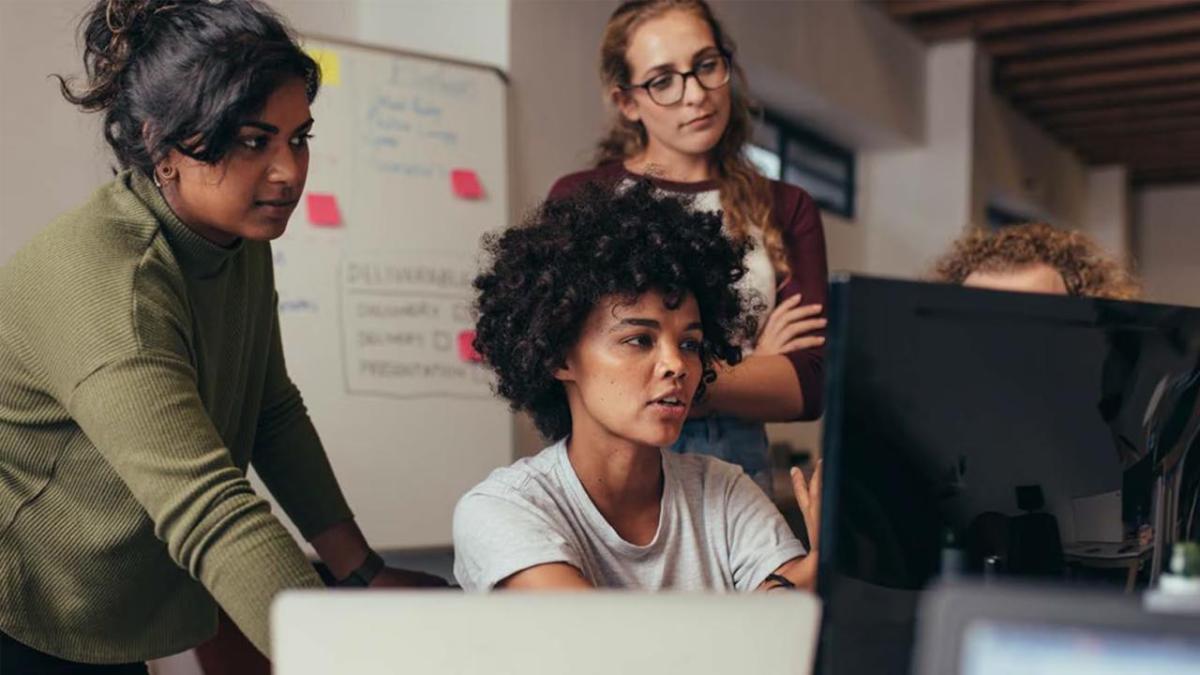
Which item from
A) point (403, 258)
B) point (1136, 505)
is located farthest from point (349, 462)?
point (1136, 505)

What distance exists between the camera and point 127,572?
1.21 meters

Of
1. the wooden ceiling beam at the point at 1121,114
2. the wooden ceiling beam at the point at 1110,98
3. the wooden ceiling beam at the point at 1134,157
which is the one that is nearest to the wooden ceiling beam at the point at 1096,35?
the wooden ceiling beam at the point at 1110,98

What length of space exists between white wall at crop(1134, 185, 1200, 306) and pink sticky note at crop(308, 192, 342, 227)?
29.1 ft

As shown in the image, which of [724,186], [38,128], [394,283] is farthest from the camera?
[394,283]

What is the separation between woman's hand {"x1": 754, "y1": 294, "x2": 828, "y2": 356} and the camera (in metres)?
1.77

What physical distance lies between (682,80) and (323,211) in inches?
52.8

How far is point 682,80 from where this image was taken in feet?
6.34

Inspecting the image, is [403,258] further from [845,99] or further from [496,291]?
[845,99]

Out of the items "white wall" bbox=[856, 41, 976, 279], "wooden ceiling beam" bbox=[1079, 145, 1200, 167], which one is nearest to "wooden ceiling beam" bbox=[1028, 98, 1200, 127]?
"wooden ceiling beam" bbox=[1079, 145, 1200, 167]

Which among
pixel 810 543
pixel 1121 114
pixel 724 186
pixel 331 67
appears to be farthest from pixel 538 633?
pixel 1121 114

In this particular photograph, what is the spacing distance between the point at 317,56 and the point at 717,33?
1299 millimetres

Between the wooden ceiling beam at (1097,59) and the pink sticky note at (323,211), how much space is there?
204 inches

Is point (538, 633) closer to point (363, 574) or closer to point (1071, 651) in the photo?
point (1071, 651)

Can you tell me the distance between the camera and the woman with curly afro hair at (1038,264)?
7.72ft
